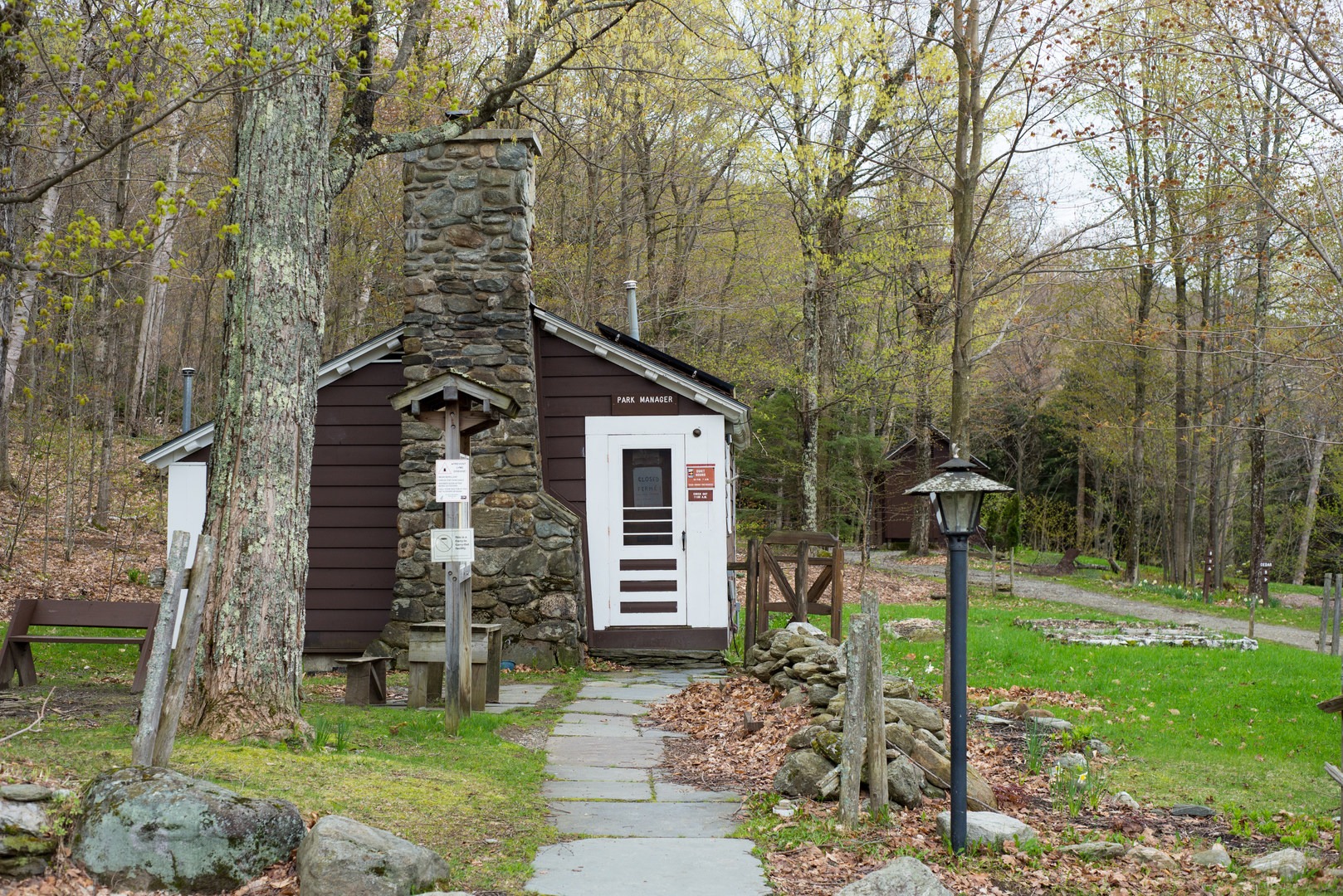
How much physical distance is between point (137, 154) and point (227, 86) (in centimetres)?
1670

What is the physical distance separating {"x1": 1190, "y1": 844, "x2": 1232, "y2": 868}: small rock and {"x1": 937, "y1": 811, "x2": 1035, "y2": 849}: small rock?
31.7 inches

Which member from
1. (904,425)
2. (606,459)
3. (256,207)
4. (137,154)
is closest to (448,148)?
(606,459)

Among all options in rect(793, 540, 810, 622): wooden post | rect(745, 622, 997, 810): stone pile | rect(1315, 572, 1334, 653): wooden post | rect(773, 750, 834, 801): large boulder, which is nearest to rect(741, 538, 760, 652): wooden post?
rect(793, 540, 810, 622): wooden post

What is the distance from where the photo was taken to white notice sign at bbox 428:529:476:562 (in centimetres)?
798

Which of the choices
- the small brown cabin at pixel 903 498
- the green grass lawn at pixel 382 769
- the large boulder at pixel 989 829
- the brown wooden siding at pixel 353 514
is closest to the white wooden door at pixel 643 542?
the brown wooden siding at pixel 353 514

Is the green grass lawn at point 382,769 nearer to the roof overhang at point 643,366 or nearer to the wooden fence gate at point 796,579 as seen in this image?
the wooden fence gate at point 796,579

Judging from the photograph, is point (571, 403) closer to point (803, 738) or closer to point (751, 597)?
point (751, 597)

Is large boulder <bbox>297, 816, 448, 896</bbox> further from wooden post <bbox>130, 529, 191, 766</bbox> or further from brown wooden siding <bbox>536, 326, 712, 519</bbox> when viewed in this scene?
brown wooden siding <bbox>536, 326, 712, 519</bbox>

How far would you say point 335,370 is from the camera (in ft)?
40.3

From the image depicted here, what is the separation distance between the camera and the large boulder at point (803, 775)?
6.50 metres

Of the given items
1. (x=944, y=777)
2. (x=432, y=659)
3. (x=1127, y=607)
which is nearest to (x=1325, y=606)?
(x=1127, y=607)

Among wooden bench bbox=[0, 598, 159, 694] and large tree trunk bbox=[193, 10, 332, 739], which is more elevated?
large tree trunk bbox=[193, 10, 332, 739]

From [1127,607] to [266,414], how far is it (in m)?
17.7

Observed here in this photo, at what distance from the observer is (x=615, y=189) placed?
80.2 ft
